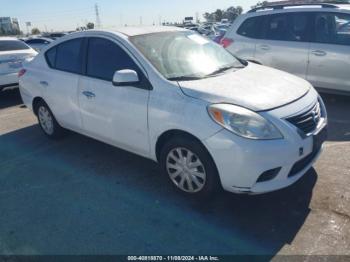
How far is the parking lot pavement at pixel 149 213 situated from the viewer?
9.46 ft

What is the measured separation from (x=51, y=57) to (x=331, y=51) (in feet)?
14.6

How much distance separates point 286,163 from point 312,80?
148 inches

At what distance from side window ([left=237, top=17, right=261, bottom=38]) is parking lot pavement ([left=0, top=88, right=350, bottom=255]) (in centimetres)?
308

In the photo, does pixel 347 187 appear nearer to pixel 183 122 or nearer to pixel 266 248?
pixel 266 248

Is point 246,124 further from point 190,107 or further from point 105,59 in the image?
point 105,59

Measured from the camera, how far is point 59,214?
3.41 meters

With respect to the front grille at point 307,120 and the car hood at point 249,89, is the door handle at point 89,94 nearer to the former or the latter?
the car hood at point 249,89

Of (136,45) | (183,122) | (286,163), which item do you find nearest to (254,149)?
(286,163)

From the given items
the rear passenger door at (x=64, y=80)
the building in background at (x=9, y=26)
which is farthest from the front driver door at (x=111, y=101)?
the building in background at (x=9, y=26)

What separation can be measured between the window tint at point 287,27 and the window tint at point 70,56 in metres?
3.72

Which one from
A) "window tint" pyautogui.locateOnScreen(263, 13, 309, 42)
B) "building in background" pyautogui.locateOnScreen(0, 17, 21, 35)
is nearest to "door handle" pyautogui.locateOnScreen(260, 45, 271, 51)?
"window tint" pyautogui.locateOnScreen(263, 13, 309, 42)

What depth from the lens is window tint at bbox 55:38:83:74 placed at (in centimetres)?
443

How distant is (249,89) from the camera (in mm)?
3291

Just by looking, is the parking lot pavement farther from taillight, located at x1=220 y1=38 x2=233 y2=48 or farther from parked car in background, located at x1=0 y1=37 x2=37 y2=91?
parked car in background, located at x1=0 y1=37 x2=37 y2=91
